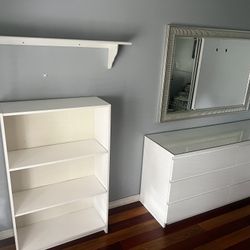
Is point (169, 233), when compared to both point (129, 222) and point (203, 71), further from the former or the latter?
point (203, 71)

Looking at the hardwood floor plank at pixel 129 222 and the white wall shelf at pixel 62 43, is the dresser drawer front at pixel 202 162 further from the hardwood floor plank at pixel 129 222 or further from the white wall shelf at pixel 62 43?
the white wall shelf at pixel 62 43

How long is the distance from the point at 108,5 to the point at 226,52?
131cm

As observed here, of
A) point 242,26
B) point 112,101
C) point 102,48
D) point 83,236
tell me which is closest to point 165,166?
point 112,101

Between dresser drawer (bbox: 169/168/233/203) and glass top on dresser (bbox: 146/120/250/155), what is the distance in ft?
0.87

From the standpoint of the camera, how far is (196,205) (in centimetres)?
235

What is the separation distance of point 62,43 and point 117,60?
18.6 inches

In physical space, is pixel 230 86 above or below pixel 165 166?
above

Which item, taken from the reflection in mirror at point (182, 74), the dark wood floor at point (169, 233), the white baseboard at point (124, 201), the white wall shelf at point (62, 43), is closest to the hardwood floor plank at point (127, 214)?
the dark wood floor at point (169, 233)

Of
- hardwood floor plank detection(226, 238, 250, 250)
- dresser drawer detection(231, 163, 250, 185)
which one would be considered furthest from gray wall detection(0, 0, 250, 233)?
hardwood floor plank detection(226, 238, 250, 250)

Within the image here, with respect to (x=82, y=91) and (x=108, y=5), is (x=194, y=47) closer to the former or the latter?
(x=108, y=5)

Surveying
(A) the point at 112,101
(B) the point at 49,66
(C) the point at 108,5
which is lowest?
(A) the point at 112,101

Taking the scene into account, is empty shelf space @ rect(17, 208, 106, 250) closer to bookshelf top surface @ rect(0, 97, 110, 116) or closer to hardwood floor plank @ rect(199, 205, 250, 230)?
hardwood floor plank @ rect(199, 205, 250, 230)

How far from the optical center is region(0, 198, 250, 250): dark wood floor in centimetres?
207

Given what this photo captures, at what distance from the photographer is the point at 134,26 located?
79.0 inches
